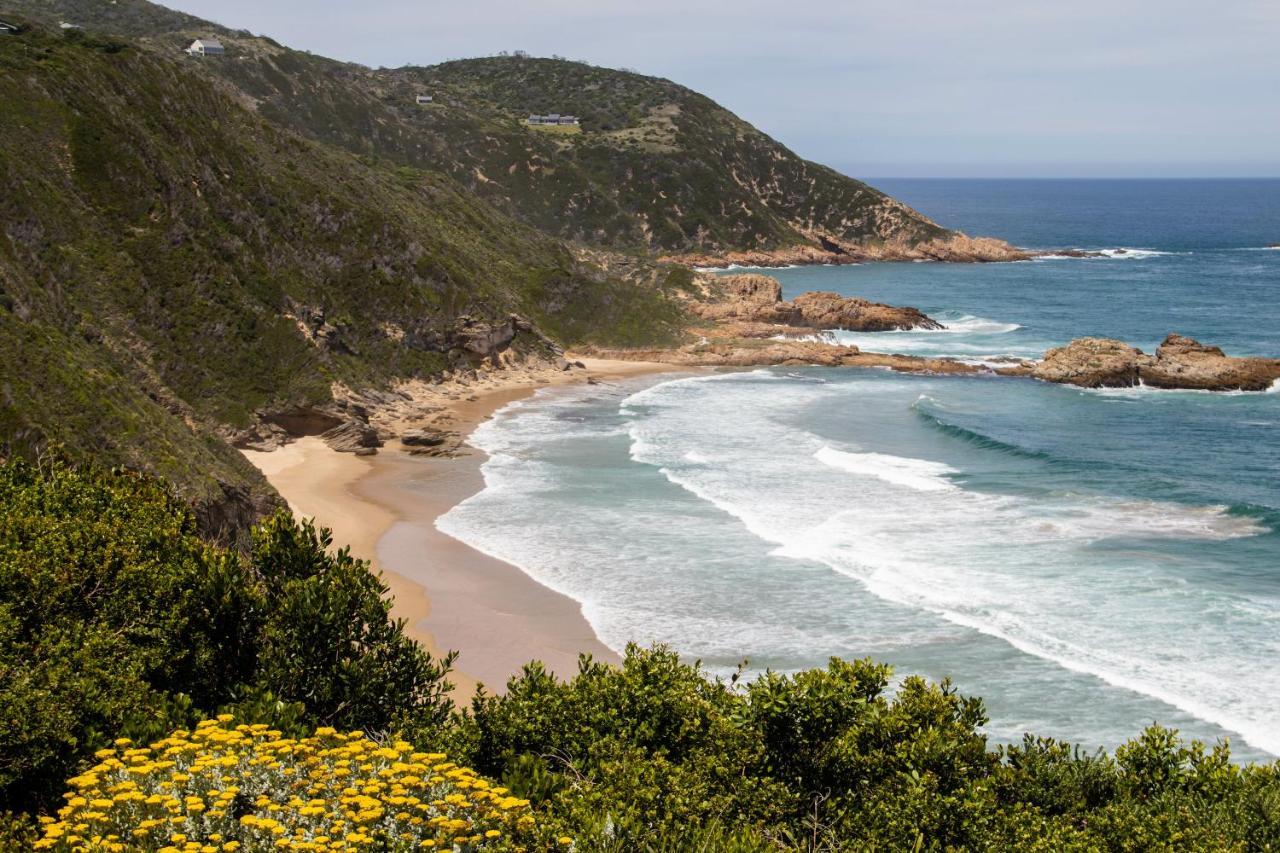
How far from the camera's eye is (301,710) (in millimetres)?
13336

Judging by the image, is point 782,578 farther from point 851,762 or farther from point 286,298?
point 286,298

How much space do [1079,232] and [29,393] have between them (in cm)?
19010

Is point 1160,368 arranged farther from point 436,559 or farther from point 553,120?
point 553,120

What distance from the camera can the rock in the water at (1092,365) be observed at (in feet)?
212

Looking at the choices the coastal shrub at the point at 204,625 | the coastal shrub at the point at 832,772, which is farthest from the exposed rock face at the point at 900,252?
the coastal shrub at the point at 832,772

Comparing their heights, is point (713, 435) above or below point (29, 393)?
below

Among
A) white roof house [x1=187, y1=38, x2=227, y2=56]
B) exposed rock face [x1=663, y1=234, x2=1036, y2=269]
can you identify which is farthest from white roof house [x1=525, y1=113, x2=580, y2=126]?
white roof house [x1=187, y1=38, x2=227, y2=56]

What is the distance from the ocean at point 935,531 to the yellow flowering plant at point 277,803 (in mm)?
14138

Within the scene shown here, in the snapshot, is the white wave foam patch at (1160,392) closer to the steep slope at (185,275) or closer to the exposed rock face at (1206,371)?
the exposed rock face at (1206,371)

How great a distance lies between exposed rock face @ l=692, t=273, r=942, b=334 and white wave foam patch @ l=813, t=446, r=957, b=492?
41.1 metres

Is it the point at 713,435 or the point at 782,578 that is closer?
the point at 782,578

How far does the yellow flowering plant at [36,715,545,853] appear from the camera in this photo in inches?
356

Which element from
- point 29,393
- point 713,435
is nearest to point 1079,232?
point 713,435

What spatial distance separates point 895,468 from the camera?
144ft
